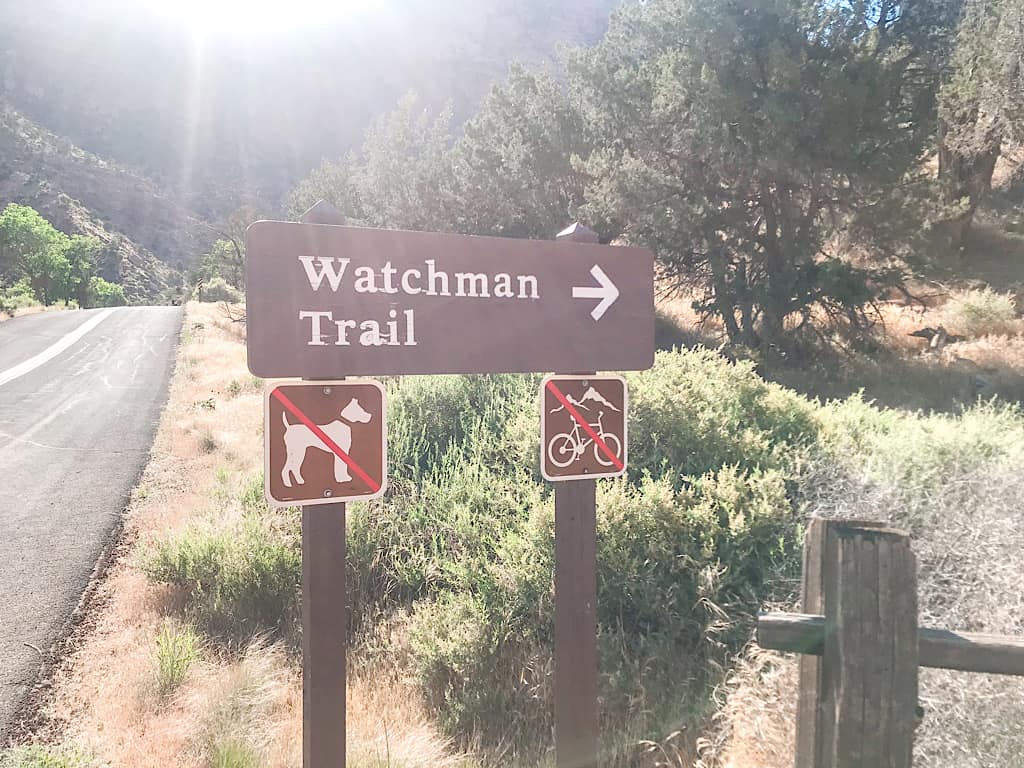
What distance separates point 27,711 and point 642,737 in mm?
2928

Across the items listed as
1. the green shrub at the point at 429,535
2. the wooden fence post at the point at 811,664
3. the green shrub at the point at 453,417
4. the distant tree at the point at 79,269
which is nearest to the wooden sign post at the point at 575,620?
the wooden fence post at the point at 811,664

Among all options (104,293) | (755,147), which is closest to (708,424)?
(755,147)

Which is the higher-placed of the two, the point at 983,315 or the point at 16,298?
the point at 16,298

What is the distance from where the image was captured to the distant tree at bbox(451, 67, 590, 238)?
1756 centimetres

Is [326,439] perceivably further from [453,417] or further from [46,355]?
[46,355]

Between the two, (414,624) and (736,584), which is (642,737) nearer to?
(736,584)

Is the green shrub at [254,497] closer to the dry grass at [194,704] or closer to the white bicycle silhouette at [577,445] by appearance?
the dry grass at [194,704]

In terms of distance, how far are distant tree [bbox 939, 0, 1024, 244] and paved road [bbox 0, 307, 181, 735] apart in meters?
15.0

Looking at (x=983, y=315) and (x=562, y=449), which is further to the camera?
(x=983, y=315)

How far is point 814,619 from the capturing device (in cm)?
154

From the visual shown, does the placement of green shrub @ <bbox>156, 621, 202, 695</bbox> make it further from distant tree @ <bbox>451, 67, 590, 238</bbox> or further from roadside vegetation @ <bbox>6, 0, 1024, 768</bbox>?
distant tree @ <bbox>451, 67, 590, 238</bbox>

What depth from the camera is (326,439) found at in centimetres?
191

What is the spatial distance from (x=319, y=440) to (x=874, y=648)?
4.89 ft

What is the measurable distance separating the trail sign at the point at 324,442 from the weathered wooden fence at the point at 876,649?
119 centimetres
